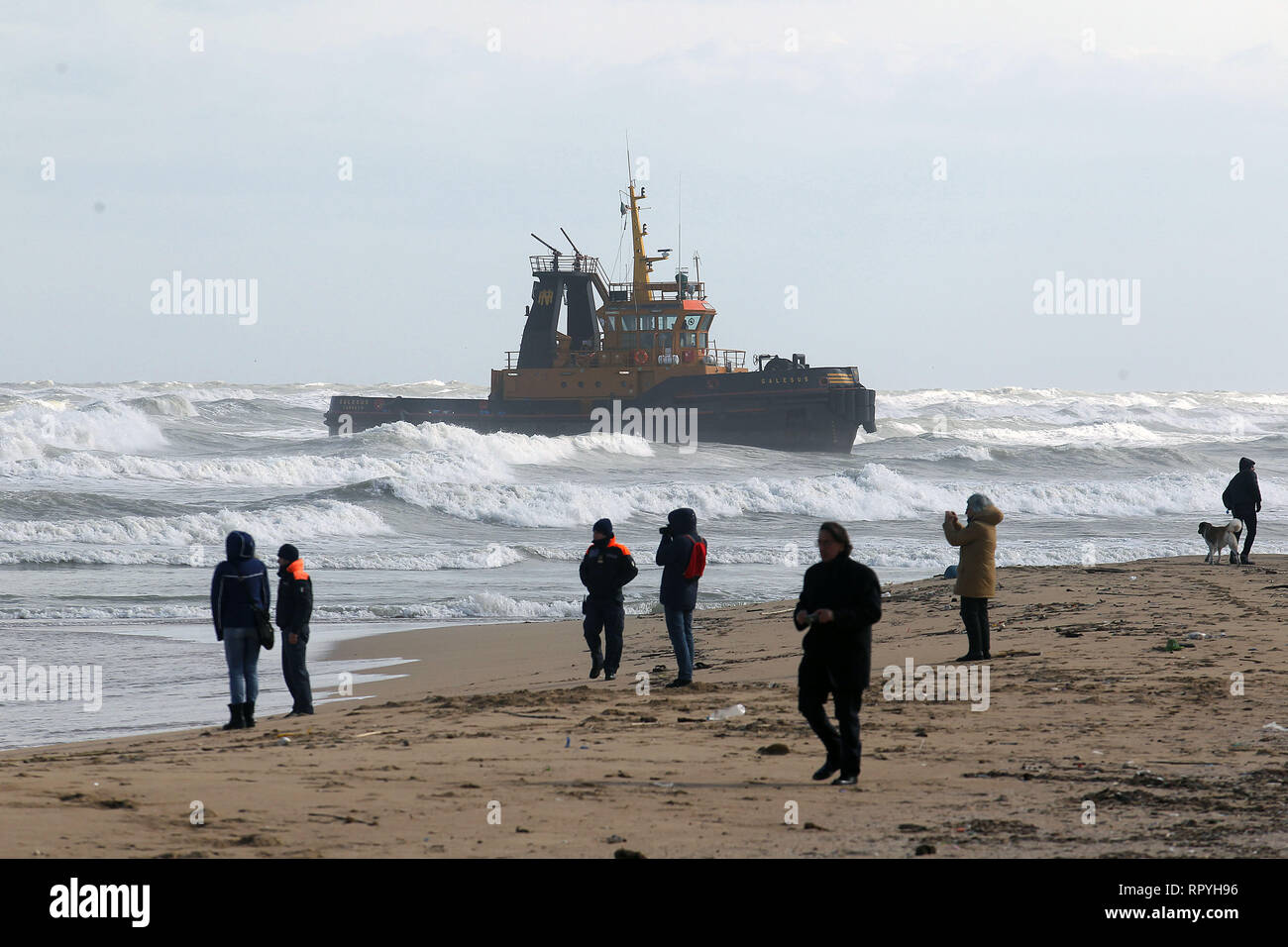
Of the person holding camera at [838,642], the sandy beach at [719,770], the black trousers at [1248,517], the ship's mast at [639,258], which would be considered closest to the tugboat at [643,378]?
the ship's mast at [639,258]

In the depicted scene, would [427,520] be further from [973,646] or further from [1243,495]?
[973,646]

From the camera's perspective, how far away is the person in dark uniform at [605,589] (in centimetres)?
885

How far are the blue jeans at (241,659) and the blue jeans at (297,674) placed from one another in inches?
12.4

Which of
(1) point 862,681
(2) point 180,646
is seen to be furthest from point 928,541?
(1) point 862,681

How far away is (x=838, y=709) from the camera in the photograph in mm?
5438

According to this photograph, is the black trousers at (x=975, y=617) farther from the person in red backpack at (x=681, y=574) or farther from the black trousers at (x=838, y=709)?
the black trousers at (x=838, y=709)

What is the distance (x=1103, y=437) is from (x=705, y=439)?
32.3 meters

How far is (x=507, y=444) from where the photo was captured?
37.7 m

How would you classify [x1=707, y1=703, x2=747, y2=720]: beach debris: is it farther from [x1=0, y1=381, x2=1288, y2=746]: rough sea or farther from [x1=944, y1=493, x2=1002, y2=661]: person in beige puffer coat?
[x1=0, y1=381, x2=1288, y2=746]: rough sea

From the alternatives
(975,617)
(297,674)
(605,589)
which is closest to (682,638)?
(605,589)

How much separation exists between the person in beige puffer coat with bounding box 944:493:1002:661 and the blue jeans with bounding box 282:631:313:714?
4459 mm

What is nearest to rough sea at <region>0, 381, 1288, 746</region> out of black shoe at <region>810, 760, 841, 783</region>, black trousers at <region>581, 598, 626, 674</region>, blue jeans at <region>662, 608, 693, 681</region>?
black trousers at <region>581, 598, 626, 674</region>

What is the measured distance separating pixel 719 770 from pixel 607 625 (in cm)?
339

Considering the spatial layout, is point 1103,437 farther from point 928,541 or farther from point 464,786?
point 464,786
